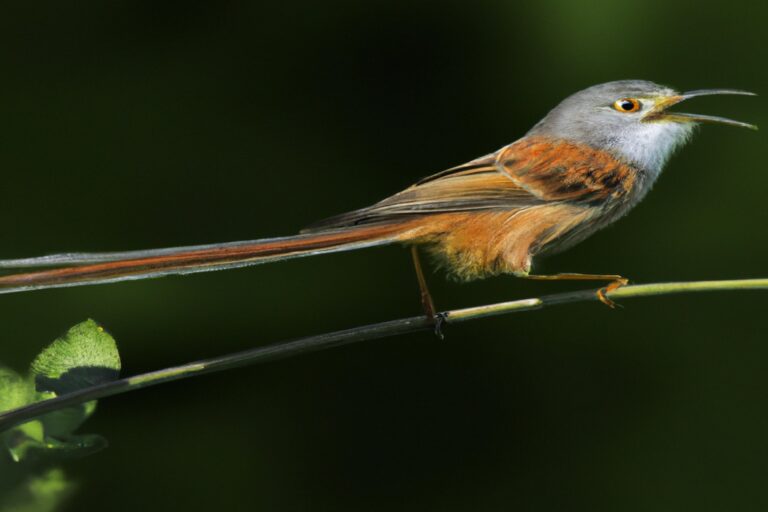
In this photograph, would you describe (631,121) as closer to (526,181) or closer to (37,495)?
(526,181)

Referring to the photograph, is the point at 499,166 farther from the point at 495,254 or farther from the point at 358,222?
the point at 358,222

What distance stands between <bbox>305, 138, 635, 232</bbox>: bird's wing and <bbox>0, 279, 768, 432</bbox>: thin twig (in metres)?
0.55

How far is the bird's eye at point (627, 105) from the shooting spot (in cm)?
285

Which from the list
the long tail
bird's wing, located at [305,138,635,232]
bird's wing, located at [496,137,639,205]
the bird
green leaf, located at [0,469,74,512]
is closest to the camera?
green leaf, located at [0,469,74,512]

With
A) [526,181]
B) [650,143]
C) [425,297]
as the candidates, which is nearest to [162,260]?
[425,297]

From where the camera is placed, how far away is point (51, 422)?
4.70 feet

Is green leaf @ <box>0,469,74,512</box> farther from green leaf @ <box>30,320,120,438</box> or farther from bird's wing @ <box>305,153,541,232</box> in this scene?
bird's wing @ <box>305,153,541,232</box>

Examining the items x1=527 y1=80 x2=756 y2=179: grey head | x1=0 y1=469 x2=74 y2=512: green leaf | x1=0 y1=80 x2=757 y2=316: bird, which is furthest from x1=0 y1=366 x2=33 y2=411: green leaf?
x1=527 y1=80 x2=756 y2=179: grey head

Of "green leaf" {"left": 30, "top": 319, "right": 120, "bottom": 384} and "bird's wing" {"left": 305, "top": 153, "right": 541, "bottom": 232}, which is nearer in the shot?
"green leaf" {"left": 30, "top": 319, "right": 120, "bottom": 384}

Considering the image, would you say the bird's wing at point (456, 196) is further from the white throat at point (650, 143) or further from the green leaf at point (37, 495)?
the green leaf at point (37, 495)

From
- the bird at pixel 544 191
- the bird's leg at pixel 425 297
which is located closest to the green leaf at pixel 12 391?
the bird at pixel 544 191

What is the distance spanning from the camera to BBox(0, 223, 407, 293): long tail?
1.54 metres

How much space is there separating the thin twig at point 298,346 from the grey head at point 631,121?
85 centimetres

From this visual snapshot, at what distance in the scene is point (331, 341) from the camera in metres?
1.69
